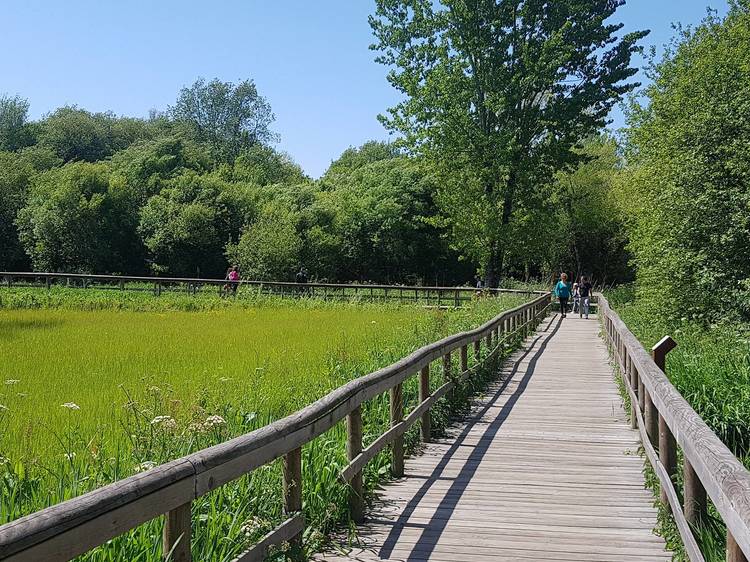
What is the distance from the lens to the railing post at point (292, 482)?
4742mm

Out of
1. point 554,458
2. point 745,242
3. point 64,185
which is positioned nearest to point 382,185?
point 64,185

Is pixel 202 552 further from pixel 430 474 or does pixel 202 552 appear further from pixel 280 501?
pixel 430 474

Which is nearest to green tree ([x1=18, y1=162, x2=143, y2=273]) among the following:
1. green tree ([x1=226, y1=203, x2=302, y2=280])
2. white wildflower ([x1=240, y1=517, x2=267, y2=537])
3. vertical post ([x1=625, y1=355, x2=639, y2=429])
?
green tree ([x1=226, y1=203, x2=302, y2=280])

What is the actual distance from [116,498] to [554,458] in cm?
596

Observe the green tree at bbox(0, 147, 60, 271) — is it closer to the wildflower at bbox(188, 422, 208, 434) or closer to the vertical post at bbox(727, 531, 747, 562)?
the wildflower at bbox(188, 422, 208, 434)

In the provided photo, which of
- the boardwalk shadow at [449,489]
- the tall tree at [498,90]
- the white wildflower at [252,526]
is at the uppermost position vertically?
the tall tree at [498,90]

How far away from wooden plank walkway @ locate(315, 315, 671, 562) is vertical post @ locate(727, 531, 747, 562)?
194 cm

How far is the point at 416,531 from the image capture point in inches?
218

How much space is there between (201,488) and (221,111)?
9715 cm

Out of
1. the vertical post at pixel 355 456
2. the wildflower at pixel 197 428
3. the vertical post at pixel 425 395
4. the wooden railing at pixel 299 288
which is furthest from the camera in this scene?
the wooden railing at pixel 299 288

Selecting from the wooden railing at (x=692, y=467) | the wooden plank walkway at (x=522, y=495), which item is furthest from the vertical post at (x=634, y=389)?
the wooden railing at (x=692, y=467)

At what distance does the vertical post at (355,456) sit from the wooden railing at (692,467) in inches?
82.9

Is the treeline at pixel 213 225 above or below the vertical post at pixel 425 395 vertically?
above

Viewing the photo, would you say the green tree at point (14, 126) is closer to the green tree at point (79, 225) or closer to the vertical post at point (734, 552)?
the green tree at point (79, 225)
